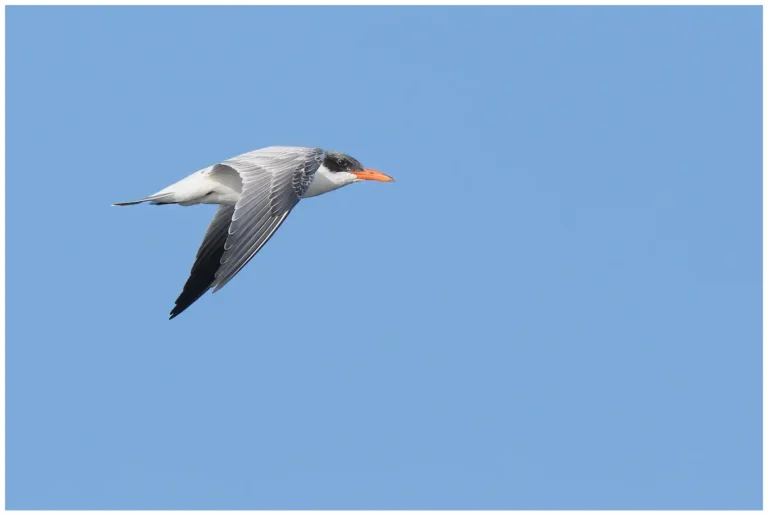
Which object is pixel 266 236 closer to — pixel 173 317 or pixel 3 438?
pixel 173 317

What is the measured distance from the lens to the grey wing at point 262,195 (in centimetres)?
1493

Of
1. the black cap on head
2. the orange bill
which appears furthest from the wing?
the orange bill

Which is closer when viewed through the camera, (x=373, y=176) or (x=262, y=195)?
(x=262, y=195)

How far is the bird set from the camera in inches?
594

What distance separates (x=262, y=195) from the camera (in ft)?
52.1

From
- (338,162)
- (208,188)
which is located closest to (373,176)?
(338,162)

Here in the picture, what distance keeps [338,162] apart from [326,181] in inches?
14.2

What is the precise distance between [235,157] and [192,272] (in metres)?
1.71

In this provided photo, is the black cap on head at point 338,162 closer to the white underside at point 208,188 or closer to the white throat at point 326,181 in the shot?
the white throat at point 326,181

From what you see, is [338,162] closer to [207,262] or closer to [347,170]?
[347,170]

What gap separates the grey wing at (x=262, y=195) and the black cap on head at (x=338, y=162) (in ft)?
2.15

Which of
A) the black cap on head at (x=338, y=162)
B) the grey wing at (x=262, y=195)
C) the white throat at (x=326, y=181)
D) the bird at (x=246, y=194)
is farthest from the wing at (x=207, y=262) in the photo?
the black cap on head at (x=338, y=162)

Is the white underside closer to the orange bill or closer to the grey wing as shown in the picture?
the grey wing

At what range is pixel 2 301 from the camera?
19984 millimetres
